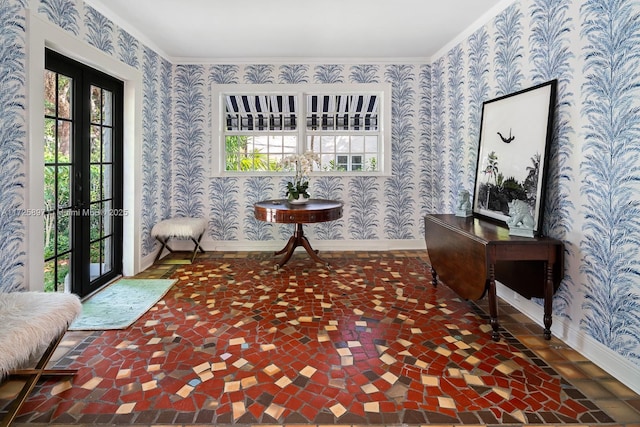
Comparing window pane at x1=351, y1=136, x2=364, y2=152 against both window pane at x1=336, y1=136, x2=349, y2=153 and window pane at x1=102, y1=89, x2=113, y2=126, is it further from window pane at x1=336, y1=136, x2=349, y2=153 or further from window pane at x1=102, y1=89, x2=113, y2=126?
window pane at x1=102, y1=89, x2=113, y2=126

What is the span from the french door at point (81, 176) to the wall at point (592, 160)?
3670 millimetres

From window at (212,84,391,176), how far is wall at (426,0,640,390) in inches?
87.4

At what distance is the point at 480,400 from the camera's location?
1758 millimetres

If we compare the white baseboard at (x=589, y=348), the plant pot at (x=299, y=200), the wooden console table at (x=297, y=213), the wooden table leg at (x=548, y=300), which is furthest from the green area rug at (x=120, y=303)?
the white baseboard at (x=589, y=348)

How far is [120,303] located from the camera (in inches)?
119

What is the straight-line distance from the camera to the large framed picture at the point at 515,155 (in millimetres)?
2537

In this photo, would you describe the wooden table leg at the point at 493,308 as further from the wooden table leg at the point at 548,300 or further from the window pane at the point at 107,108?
the window pane at the point at 107,108

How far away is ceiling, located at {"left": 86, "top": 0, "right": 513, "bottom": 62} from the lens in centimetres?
326

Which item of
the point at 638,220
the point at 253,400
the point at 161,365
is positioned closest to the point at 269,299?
the point at 161,365

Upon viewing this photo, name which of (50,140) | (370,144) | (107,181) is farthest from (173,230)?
(370,144)

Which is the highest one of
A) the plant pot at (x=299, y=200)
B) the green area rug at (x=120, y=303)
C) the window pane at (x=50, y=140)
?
the window pane at (x=50, y=140)

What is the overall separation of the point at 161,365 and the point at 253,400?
0.67 meters

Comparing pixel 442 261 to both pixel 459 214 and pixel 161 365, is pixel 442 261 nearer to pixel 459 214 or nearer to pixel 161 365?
pixel 459 214

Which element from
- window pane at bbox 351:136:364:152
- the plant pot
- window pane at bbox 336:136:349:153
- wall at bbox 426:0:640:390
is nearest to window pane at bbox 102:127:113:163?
the plant pot
